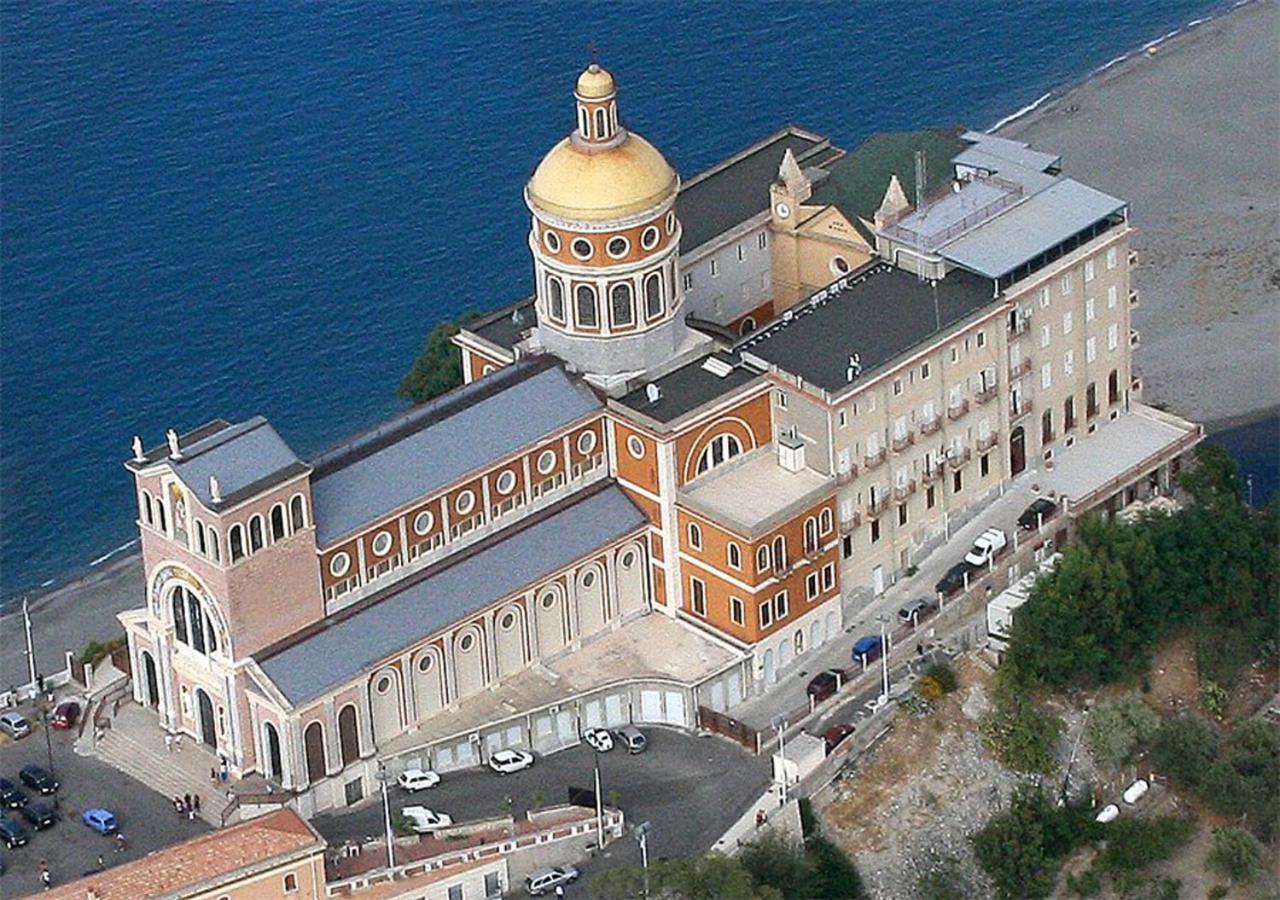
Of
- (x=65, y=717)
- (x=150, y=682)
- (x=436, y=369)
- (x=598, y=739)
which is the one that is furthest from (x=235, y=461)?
(x=436, y=369)

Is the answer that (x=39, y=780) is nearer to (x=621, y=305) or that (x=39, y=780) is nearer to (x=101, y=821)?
(x=101, y=821)

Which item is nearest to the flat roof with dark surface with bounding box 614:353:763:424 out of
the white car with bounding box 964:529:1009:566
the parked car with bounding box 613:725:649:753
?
the parked car with bounding box 613:725:649:753

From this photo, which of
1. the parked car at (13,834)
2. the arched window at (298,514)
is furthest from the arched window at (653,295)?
the parked car at (13,834)

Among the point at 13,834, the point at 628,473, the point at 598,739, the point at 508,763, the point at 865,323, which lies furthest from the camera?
the point at 865,323

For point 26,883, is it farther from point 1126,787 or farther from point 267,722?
point 1126,787

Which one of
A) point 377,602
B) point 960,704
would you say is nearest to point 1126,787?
point 960,704

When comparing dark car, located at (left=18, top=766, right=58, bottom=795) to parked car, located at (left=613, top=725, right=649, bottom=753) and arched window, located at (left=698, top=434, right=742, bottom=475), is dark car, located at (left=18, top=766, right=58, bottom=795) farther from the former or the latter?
arched window, located at (left=698, top=434, right=742, bottom=475)
